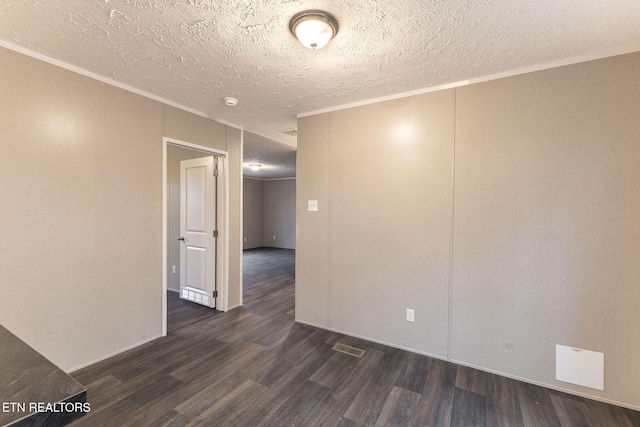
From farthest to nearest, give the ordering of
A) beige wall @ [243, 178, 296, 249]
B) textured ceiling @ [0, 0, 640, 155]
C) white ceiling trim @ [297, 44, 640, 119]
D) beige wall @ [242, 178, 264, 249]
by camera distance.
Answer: beige wall @ [243, 178, 296, 249]
beige wall @ [242, 178, 264, 249]
white ceiling trim @ [297, 44, 640, 119]
textured ceiling @ [0, 0, 640, 155]

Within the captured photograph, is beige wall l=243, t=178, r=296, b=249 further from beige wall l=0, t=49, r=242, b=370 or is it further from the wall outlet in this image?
the wall outlet

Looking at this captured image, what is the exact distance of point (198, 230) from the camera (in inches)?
153

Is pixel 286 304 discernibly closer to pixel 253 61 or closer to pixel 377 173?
pixel 377 173

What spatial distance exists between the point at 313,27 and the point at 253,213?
852 centimetres

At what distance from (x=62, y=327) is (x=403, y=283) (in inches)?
118

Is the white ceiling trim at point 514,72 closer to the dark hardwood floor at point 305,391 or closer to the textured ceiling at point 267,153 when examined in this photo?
the textured ceiling at point 267,153

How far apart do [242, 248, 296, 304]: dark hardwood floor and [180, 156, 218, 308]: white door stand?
2.32 ft

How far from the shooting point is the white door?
3723 mm

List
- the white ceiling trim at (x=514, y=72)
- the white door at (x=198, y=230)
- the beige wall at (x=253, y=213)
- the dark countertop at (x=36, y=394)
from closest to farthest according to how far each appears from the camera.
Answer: the dark countertop at (x=36, y=394)
the white ceiling trim at (x=514, y=72)
the white door at (x=198, y=230)
the beige wall at (x=253, y=213)

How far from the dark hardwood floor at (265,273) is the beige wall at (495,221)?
1.92m

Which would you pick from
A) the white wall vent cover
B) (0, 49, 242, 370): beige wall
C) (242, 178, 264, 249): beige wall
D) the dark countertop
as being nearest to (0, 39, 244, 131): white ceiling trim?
(0, 49, 242, 370): beige wall

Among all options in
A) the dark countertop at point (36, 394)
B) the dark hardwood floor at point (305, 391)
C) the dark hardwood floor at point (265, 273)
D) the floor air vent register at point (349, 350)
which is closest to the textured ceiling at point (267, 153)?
the dark hardwood floor at point (265, 273)

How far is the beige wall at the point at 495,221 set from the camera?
6.44 feet

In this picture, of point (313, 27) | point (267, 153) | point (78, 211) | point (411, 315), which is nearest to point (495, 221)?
point (411, 315)
